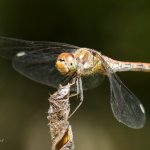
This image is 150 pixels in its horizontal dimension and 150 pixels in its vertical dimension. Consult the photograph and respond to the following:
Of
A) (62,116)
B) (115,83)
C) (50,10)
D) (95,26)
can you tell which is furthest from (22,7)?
(62,116)

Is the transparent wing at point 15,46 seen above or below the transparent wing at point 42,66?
above

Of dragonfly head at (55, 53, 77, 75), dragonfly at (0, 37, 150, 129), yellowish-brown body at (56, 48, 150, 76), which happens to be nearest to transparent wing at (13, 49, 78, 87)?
dragonfly at (0, 37, 150, 129)

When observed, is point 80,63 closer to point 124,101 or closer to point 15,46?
point 124,101

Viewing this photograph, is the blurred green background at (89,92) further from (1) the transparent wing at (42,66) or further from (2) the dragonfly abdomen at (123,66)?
(1) the transparent wing at (42,66)

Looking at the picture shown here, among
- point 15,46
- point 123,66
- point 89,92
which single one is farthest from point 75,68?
point 89,92

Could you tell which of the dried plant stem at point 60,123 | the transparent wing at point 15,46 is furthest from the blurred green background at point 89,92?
the dried plant stem at point 60,123

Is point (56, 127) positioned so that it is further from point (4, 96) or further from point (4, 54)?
point (4, 96)
